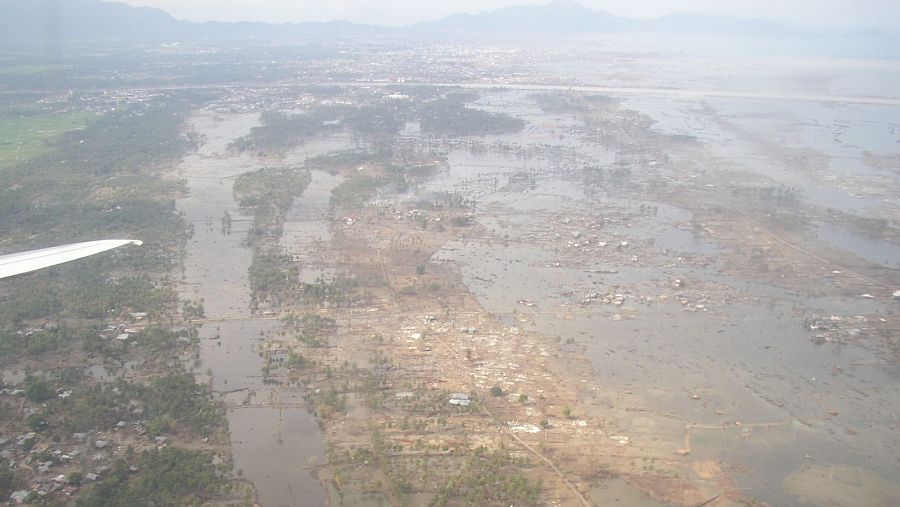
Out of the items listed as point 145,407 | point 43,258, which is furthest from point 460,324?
point 43,258

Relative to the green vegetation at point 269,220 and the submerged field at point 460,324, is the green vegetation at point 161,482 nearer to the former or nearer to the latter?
the submerged field at point 460,324

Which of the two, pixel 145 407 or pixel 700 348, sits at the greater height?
pixel 700 348

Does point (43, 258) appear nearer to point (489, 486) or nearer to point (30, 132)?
point (489, 486)

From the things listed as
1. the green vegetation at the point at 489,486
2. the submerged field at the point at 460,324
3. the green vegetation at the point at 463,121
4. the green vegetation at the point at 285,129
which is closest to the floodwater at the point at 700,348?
the submerged field at the point at 460,324

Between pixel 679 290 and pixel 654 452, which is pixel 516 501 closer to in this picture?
pixel 654 452

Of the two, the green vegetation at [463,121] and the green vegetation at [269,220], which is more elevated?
the green vegetation at [463,121]

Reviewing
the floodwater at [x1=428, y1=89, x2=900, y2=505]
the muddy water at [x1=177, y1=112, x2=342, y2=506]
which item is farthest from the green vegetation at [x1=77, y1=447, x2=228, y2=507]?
the floodwater at [x1=428, y1=89, x2=900, y2=505]
